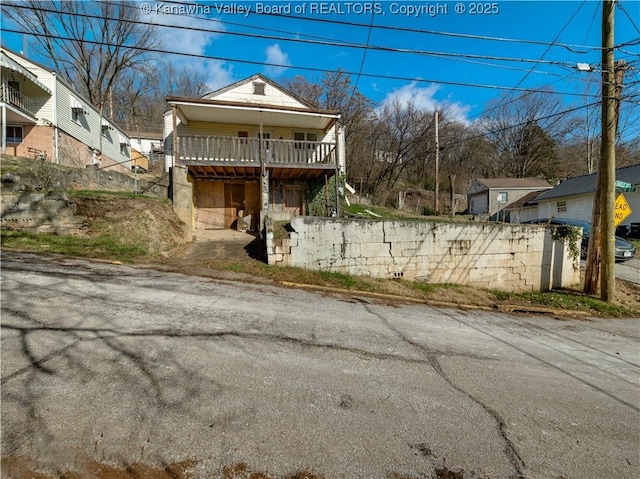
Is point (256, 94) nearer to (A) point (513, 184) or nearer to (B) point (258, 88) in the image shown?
(B) point (258, 88)

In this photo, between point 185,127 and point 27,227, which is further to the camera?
point 185,127

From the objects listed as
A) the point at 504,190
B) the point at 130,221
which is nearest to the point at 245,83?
the point at 130,221

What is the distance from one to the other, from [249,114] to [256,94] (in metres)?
3.40

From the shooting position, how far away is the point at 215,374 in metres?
2.70

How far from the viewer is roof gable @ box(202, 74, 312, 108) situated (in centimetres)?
1666

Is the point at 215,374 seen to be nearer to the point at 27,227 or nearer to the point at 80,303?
the point at 80,303

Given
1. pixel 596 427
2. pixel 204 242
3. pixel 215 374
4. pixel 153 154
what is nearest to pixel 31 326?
pixel 215 374

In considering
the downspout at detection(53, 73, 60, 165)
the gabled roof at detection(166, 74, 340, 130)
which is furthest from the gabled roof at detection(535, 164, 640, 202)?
the downspout at detection(53, 73, 60, 165)

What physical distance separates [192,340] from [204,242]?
783 cm

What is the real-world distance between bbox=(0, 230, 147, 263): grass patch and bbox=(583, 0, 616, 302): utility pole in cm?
1187

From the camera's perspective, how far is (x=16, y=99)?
16.1 metres

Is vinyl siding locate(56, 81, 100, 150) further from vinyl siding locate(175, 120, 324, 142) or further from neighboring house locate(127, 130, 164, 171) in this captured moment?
neighboring house locate(127, 130, 164, 171)

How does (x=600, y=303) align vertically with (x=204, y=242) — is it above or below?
below

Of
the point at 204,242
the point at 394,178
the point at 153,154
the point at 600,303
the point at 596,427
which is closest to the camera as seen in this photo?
the point at 596,427
